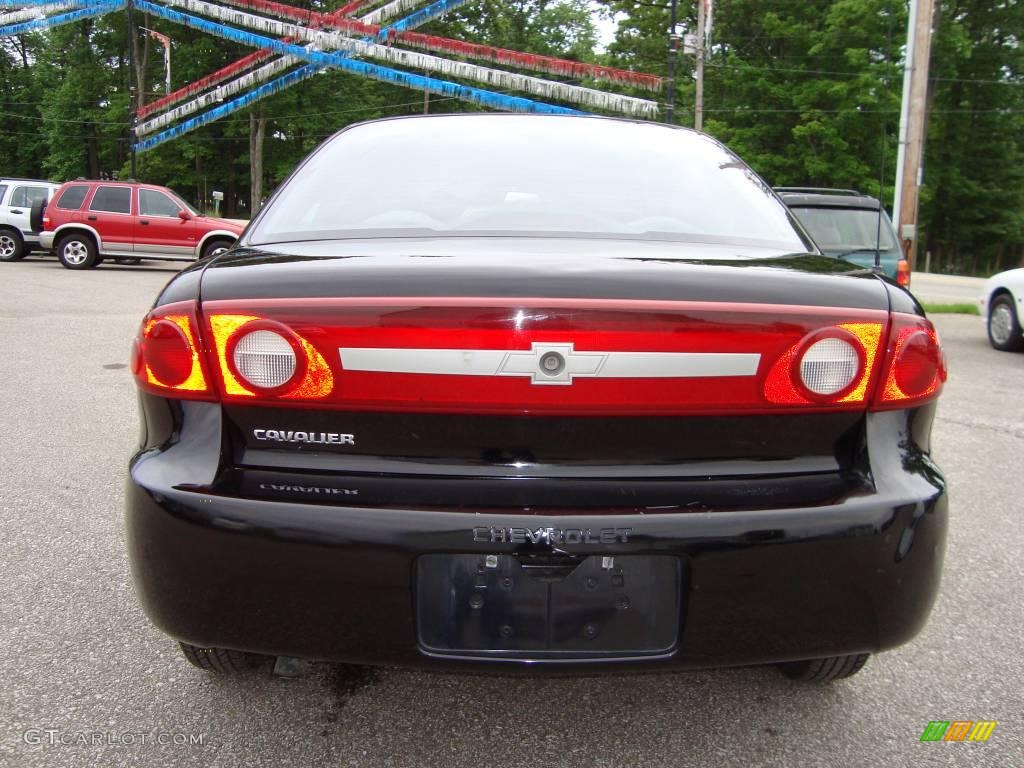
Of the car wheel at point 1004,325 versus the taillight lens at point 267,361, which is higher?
the taillight lens at point 267,361

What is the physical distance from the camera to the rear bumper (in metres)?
1.57

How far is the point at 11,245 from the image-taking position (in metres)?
17.7

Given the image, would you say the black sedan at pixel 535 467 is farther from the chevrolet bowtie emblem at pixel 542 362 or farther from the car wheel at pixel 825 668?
the car wheel at pixel 825 668

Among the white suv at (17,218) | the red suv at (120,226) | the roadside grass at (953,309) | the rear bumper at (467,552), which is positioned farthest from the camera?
the white suv at (17,218)

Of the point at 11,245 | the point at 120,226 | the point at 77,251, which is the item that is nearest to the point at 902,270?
the point at 120,226

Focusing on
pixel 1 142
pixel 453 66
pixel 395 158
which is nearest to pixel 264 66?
pixel 453 66

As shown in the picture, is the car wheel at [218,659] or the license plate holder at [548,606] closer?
the license plate holder at [548,606]

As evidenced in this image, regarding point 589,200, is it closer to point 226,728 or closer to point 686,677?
point 686,677

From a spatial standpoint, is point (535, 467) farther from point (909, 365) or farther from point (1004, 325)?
point (1004, 325)

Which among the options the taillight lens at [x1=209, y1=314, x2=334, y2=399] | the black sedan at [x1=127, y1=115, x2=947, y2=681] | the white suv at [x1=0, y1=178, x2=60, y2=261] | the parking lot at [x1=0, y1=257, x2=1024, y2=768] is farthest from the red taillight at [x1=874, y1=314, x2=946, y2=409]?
the white suv at [x1=0, y1=178, x2=60, y2=261]

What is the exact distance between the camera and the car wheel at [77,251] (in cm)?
1636

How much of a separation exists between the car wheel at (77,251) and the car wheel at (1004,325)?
1522cm

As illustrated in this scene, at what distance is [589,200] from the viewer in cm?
238

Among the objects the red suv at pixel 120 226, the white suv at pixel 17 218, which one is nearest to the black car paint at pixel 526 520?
the red suv at pixel 120 226
